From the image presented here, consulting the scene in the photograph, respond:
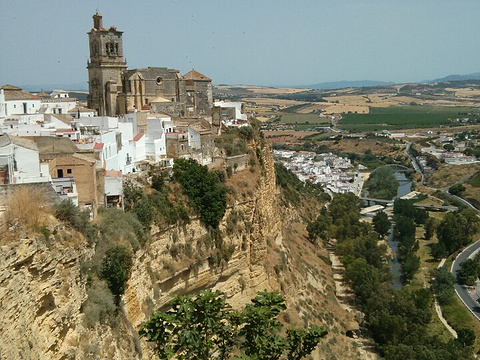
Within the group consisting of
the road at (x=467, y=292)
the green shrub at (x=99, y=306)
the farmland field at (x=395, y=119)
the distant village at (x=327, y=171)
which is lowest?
the road at (x=467, y=292)

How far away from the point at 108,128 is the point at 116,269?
9904 millimetres

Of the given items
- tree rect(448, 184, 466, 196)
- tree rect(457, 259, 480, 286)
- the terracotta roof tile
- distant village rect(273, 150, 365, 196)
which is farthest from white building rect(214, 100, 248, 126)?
tree rect(448, 184, 466, 196)

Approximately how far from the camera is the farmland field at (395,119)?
5428 inches

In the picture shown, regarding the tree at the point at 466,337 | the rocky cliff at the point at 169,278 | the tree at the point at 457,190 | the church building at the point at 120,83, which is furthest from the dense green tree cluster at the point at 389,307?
the tree at the point at 457,190

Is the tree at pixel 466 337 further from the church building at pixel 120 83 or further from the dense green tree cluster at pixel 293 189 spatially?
the church building at pixel 120 83

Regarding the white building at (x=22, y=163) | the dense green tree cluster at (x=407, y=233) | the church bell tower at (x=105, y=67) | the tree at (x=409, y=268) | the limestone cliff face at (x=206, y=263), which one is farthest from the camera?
the dense green tree cluster at (x=407, y=233)

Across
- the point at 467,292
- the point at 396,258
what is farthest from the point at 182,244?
the point at 396,258

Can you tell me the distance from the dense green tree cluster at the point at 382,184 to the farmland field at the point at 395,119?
58215mm

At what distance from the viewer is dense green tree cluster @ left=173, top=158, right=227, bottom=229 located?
20125 mm

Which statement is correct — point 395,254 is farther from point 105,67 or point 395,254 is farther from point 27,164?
point 27,164

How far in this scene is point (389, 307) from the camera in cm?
2939

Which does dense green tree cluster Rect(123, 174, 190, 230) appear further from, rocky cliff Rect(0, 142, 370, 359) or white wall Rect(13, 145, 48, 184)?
white wall Rect(13, 145, 48, 184)

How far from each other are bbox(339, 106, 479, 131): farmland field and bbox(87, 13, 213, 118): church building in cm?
10620

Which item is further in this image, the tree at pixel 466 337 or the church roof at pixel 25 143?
the tree at pixel 466 337
